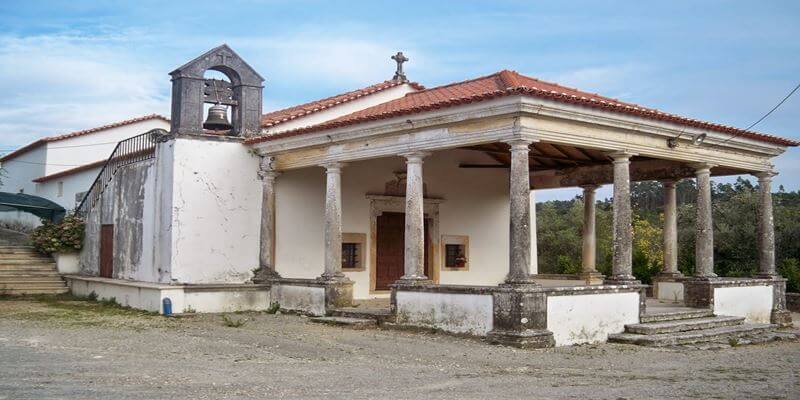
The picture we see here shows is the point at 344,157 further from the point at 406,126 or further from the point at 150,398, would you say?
the point at 150,398

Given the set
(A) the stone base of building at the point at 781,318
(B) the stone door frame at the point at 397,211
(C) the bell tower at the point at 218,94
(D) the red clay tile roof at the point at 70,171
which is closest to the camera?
(A) the stone base of building at the point at 781,318

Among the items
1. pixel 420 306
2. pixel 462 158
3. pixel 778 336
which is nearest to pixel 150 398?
pixel 420 306

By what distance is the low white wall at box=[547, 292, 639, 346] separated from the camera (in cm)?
1169

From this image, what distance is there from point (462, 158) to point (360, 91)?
2895 mm

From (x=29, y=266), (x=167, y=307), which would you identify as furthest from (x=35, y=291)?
(x=167, y=307)

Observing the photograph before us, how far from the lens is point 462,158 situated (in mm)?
19219

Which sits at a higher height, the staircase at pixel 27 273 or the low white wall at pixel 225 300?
the staircase at pixel 27 273

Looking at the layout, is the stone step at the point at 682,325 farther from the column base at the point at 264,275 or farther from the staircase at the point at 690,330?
the column base at the point at 264,275

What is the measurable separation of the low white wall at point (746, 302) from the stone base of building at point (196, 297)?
8.60m

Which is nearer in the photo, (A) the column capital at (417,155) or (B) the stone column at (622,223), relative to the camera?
(B) the stone column at (622,223)

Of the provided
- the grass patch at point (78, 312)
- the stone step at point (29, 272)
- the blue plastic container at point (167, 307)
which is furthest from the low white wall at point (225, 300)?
the stone step at point (29, 272)

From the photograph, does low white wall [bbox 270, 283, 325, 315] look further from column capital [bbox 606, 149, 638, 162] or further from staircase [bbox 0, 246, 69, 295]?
staircase [bbox 0, 246, 69, 295]

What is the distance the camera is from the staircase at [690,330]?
12.2 m

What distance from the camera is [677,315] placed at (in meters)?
13.7
